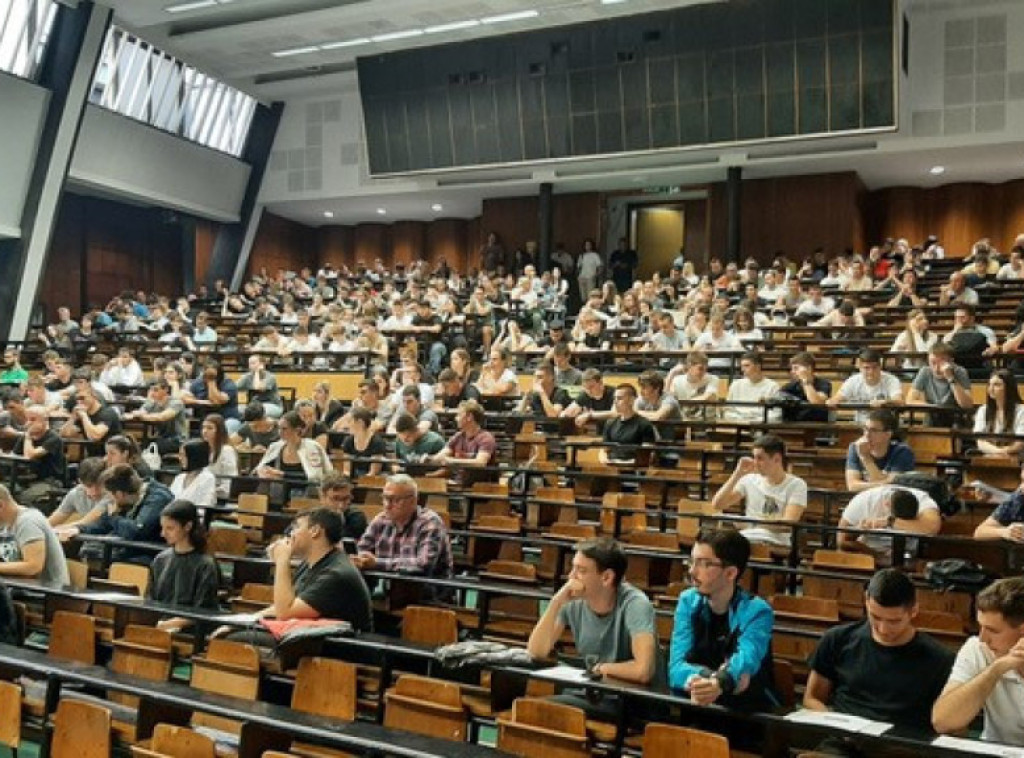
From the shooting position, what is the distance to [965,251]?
1758cm

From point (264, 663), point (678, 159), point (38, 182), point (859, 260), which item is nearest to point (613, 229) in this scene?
point (678, 159)

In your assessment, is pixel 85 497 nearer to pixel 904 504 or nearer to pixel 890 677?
pixel 904 504

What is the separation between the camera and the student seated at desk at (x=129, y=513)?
5.38m

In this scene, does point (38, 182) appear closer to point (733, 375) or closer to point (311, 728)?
point (733, 375)

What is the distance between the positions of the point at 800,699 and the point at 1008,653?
1.10 metres

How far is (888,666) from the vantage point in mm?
2859

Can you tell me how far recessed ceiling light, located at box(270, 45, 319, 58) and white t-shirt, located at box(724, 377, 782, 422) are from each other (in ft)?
40.4

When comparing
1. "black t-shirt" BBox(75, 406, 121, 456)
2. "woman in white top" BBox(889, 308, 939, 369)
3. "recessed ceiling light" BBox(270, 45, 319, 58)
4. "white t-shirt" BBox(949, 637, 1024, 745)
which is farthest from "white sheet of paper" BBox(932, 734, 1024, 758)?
"recessed ceiling light" BBox(270, 45, 319, 58)

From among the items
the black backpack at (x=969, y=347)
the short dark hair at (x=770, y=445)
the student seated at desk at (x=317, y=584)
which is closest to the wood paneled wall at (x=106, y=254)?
the black backpack at (x=969, y=347)

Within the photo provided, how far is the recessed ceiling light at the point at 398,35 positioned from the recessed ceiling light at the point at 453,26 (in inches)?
7.5

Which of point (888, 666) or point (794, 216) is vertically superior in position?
point (794, 216)

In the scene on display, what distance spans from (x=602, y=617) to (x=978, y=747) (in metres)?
1.24

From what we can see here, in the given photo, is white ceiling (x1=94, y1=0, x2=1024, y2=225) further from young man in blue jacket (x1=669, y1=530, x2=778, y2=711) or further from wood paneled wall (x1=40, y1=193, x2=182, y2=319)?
young man in blue jacket (x1=669, y1=530, x2=778, y2=711)

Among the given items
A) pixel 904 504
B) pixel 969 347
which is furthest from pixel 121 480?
pixel 969 347
